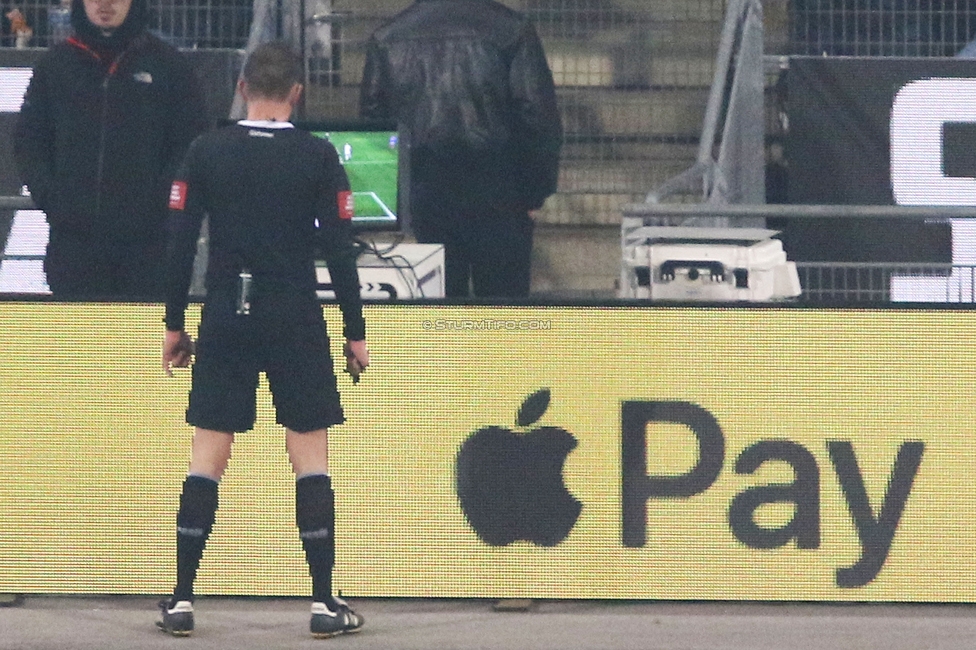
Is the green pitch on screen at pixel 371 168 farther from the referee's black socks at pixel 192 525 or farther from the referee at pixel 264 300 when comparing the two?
the referee's black socks at pixel 192 525

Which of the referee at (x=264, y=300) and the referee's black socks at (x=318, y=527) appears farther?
the referee's black socks at (x=318, y=527)

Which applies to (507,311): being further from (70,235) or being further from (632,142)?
(632,142)

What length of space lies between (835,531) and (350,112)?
6423mm

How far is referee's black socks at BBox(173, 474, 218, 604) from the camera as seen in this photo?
23.3ft

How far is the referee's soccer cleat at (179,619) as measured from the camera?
7074mm

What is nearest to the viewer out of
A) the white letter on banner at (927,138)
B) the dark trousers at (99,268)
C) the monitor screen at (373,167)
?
the dark trousers at (99,268)

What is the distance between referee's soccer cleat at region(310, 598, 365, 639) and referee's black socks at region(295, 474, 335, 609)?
0.09ft

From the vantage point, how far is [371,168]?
9.40 m

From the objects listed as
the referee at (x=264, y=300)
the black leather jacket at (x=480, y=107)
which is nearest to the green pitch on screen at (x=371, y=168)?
the black leather jacket at (x=480, y=107)

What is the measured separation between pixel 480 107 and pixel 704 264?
155 cm

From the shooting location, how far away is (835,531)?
25.3 feet

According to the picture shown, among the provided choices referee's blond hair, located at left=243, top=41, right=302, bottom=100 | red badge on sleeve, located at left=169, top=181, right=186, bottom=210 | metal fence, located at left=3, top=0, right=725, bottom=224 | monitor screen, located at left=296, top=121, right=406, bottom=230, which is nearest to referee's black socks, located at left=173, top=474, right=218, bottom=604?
red badge on sleeve, located at left=169, top=181, right=186, bottom=210

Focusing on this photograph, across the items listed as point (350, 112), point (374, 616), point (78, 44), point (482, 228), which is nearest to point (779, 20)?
point (350, 112)

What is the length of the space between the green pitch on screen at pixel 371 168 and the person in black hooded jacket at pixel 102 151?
98 centimetres
